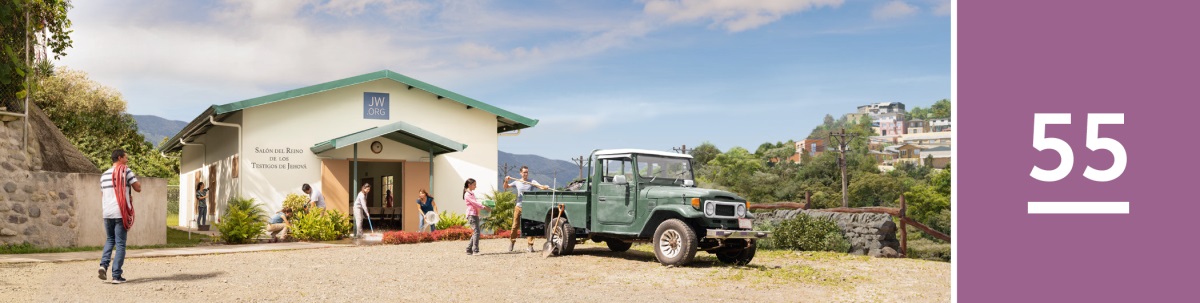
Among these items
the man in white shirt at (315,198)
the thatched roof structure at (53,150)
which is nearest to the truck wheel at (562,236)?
the man in white shirt at (315,198)

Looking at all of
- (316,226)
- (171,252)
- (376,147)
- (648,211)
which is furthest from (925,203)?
(171,252)

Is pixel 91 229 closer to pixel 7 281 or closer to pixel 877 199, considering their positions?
pixel 7 281

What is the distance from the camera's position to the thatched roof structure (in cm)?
1733

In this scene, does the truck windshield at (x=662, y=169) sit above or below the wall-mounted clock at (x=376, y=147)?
below

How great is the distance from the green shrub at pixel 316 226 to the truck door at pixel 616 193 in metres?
7.82

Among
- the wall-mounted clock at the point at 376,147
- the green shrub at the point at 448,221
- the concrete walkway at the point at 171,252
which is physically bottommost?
the concrete walkway at the point at 171,252

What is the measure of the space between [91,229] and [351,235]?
17.1 feet

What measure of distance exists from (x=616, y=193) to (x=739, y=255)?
2.06 metres

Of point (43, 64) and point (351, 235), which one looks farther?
point (351, 235)

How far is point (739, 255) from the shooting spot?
44.0 ft

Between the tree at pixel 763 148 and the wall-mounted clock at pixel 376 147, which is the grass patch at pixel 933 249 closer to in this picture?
the wall-mounted clock at pixel 376 147

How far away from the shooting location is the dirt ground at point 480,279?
32.3ft

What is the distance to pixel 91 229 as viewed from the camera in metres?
16.7
